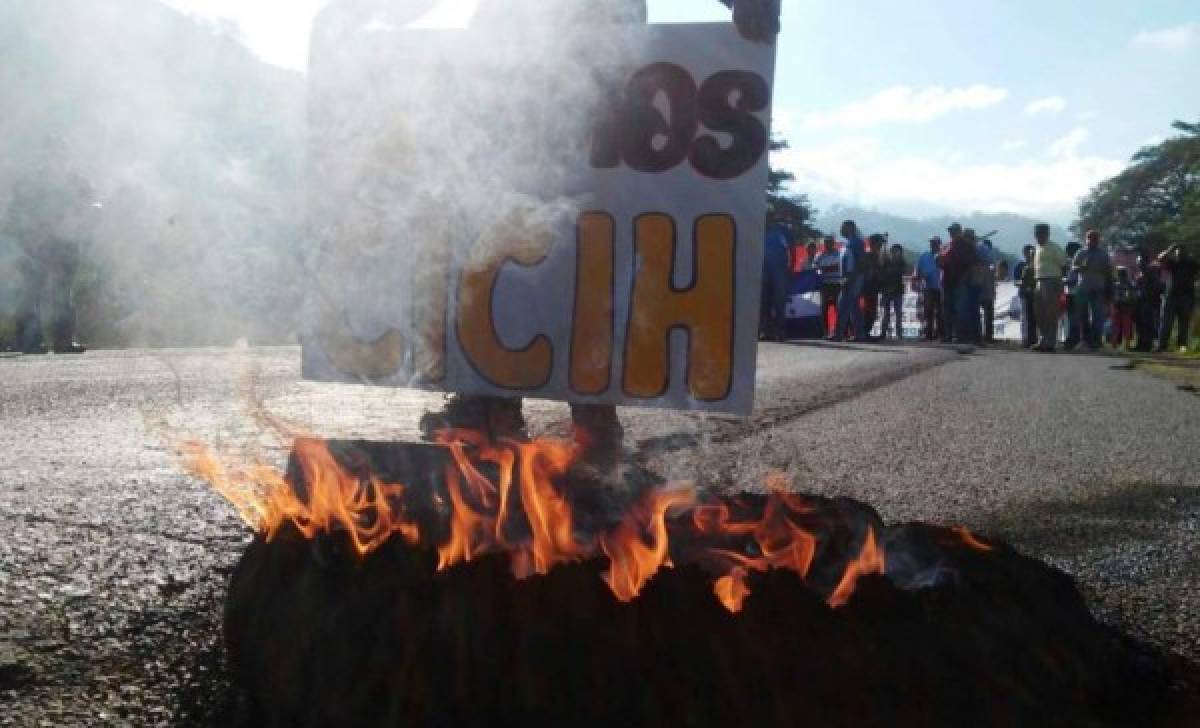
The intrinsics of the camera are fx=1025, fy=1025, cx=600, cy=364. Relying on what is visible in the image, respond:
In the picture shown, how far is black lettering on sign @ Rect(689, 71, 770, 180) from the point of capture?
2502 mm

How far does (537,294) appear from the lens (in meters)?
2.67

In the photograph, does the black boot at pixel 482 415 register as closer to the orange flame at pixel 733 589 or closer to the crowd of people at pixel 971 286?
the orange flame at pixel 733 589

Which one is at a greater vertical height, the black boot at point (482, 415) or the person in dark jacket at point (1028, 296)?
the person in dark jacket at point (1028, 296)

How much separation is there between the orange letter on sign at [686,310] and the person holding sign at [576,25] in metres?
0.28

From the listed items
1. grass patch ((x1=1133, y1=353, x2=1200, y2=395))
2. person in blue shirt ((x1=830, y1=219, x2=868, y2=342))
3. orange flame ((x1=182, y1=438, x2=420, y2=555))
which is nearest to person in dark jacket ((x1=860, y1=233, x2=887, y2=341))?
person in blue shirt ((x1=830, y1=219, x2=868, y2=342))

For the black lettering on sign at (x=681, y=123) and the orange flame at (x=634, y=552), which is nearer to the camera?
the orange flame at (x=634, y=552)

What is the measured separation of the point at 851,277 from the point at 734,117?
1361 centimetres

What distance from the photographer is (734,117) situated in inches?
99.3

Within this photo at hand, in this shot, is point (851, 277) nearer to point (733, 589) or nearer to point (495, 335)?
point (495, 335)

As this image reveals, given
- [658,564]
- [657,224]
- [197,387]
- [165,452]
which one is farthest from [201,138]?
[658,564]

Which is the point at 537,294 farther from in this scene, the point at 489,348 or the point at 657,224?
the point at 657,224

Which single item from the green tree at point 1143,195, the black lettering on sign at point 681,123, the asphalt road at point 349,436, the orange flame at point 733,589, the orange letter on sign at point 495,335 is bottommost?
the asphalt road at point 349,436

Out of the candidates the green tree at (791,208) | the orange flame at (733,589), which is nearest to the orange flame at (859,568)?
the orange flame at (733,589)

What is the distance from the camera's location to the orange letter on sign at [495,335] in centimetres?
263
